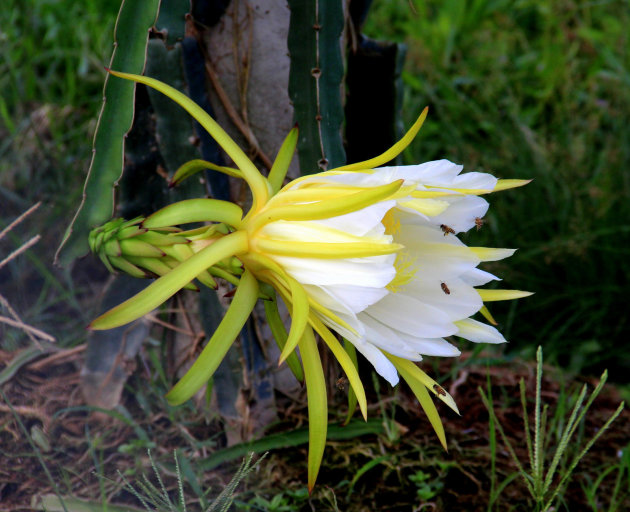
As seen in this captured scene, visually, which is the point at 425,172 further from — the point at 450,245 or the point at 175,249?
the point at 175,249

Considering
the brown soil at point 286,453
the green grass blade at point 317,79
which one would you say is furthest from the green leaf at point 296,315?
the brown soil at point 286,453

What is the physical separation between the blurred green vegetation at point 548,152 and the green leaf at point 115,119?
92 cm

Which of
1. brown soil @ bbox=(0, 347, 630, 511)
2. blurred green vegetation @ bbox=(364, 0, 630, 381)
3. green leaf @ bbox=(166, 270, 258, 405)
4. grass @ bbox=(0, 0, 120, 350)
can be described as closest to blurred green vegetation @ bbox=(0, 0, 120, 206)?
grass @ bbox=(0, 0, 120, 350)

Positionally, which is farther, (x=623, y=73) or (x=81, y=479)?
(x=623, y=73)

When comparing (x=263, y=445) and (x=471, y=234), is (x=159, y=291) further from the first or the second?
(x=471, y=234)

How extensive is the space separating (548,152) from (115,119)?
1.30 metres

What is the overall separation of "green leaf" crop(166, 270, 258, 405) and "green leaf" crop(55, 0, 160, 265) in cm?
34

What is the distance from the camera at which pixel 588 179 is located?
1996 millimetres

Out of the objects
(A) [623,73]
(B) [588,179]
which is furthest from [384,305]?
(A) [623,73]

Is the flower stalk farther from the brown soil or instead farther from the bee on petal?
the brown soil

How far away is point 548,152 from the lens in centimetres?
186

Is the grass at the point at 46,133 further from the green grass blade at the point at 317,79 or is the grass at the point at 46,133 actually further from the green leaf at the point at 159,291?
Result: the green leaf at the point at 159,291

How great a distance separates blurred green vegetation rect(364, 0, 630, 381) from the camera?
1.75 meters

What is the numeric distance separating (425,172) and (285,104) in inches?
19.0
